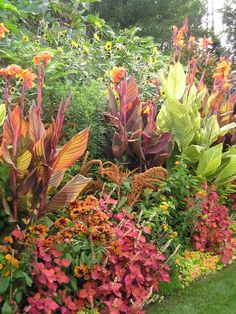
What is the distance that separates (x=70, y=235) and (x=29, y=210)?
31 cm

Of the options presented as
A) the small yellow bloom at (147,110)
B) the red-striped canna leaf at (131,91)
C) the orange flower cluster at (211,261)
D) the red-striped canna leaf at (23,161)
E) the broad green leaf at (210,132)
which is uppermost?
the red-striped canna leaf at (131,91)

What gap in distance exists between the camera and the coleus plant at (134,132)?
3.67m

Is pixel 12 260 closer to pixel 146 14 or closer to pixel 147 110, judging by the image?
pixel 147 110

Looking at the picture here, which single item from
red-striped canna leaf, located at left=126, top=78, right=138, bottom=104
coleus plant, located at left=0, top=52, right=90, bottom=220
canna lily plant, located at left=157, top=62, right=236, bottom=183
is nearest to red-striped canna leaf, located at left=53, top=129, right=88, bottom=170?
coleus plant, located at left=0, top=52, right=90, bottom=220

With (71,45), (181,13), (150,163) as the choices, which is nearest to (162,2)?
(181,13)

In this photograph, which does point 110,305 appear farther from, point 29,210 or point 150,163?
point 150,163

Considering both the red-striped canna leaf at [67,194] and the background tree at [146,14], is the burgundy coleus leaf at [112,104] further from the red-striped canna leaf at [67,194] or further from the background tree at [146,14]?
the background tree at [146,14]

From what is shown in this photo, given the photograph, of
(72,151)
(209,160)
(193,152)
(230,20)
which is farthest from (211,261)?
(230,20)

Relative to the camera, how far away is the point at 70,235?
2.46 metres

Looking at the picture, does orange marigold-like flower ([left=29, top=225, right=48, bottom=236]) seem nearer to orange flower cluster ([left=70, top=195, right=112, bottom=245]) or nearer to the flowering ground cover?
the flowering ground cover

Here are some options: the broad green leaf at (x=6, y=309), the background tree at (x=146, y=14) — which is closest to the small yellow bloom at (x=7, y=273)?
the broad green leaf at (x=6, y=309)

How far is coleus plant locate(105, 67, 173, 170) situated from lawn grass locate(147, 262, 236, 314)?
1093mm

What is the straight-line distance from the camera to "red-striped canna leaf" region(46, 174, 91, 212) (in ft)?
8.57

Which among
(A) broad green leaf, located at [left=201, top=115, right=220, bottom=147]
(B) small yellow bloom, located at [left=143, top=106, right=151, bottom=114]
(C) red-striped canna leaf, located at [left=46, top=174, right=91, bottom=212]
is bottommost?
(A) broad green leaf, located at [left=201, top=115, right=220, bottom=147]
